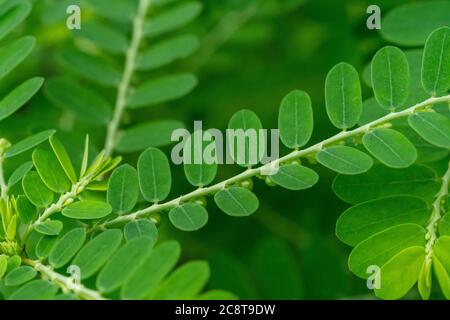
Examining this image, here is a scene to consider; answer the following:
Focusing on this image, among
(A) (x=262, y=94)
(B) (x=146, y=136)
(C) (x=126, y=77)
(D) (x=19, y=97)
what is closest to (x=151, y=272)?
(D) (x=19, y=97)

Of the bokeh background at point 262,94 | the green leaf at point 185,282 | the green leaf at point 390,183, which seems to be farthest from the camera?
the bokeh background at point 262,94

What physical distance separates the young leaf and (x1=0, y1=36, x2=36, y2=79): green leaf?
2.21ft

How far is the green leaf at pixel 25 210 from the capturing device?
3.77 ft

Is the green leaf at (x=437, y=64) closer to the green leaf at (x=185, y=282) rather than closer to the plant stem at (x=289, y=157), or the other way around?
the plant stem at (x=289, y=157)

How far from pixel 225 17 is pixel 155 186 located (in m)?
1.05

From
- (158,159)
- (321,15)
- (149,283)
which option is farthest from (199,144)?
(321,15)

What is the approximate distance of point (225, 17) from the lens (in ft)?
6.97

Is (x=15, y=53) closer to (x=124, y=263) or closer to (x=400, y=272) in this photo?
(x=124, y=263)

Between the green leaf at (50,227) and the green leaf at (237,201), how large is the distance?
0.78ft

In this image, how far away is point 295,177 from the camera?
45.0 inches

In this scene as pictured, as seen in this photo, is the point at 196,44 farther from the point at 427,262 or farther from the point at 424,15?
the point at 427,262

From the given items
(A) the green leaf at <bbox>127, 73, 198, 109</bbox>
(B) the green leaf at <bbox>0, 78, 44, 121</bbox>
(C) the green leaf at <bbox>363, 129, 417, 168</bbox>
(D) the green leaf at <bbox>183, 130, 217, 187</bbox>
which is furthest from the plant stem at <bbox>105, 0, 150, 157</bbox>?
(C) the green leaf at <bbox>363, 129, 417, 168</bbox>

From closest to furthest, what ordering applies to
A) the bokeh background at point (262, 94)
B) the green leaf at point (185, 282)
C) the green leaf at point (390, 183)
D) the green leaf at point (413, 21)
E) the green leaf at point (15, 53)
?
1. the green leaf at point (185, 282)
2. the green leaf at point (390, 183)
3. the green leaf at point (15, 53)
4. the green leaf at point (413, 21)
5. the bokeh background at point (262, 94)

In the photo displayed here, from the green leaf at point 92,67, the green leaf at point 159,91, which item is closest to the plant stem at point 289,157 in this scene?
the green leaf at point 159,91
